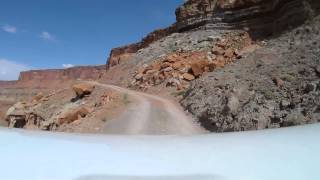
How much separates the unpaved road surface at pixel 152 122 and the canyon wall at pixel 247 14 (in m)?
11.4

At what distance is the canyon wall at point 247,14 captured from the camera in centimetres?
2558

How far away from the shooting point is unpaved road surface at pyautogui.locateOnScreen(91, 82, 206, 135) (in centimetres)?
1461

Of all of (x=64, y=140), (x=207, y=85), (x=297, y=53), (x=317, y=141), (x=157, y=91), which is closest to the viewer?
(x=317, y=141)

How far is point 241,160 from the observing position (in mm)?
2680

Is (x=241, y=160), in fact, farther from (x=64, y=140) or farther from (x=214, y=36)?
(x=214, y=36)

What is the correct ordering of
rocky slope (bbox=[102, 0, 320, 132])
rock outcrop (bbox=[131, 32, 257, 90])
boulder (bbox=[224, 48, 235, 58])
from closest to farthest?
rocky slope (bbox=[102, 0, 320, 132]) < rock outcrop (bbox=[131, 32, 257, 90]) < boulder (bbox=[224, 48, 235, 58])

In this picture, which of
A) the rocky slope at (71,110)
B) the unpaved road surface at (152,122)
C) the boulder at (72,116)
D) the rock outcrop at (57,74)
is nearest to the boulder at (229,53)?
the rocky slope at (71,110)

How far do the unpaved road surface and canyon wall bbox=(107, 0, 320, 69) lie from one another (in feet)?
37.5

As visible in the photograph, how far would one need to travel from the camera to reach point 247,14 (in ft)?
115

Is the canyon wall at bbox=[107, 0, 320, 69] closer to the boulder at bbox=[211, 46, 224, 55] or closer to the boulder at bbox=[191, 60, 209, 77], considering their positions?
the boulder at bbox=[211, 46, 224, 55]

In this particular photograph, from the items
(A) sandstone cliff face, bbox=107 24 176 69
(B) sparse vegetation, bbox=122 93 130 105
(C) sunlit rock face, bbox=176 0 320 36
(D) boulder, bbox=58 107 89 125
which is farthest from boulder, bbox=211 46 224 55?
(A) sandstone cliff face, bbox=107 24 176 69

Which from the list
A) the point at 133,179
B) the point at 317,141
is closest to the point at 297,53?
the point at 317,141

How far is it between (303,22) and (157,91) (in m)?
10.4

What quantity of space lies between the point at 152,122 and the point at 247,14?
22.3m
